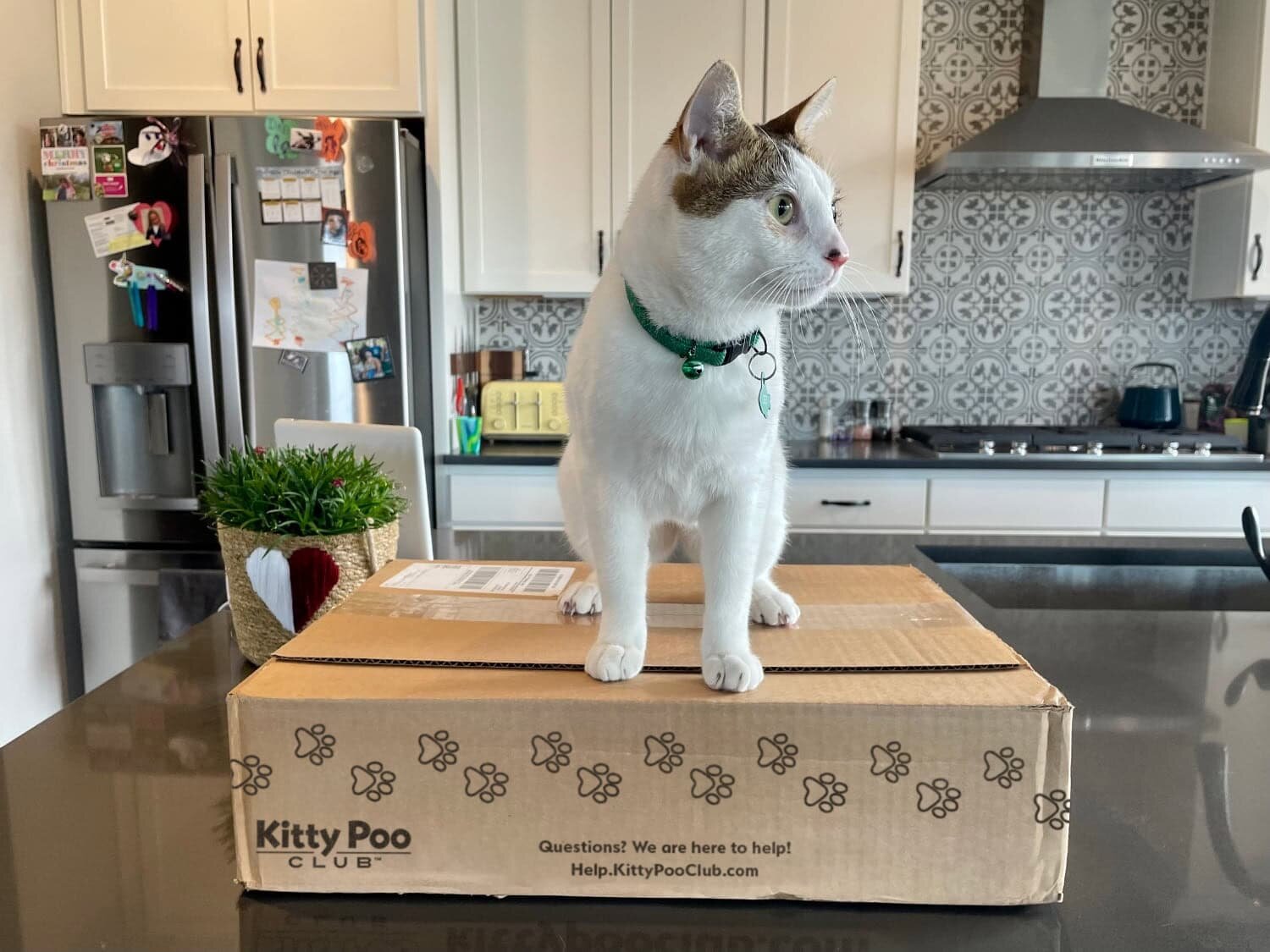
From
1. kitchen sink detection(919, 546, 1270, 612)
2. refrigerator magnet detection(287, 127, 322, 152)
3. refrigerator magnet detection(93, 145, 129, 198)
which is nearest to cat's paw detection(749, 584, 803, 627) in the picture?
kitchen sink detection(919, 546, 1270, 612)

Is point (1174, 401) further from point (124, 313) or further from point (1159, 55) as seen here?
point (124, 313)

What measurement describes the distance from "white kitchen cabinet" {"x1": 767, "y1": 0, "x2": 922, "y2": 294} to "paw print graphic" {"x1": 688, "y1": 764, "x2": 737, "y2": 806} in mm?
2140

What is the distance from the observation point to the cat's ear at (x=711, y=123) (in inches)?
23.4

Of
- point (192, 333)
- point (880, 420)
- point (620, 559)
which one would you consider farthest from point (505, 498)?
point (620, 559)

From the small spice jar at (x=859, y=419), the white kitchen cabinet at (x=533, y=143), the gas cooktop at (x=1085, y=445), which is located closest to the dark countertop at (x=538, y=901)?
the gas cooktop at (x=1085, y=445)

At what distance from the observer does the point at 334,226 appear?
7.08 ft

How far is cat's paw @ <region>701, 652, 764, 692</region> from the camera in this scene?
22.3 inches

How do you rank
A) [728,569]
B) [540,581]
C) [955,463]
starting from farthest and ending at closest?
1. [955,463]
2. [540,581]
3. [728,569]

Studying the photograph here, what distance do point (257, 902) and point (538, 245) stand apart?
228 cm

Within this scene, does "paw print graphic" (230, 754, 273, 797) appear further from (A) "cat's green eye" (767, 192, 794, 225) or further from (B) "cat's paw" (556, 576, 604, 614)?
(A) "cat's green eye" (767, 192, 794, 225)

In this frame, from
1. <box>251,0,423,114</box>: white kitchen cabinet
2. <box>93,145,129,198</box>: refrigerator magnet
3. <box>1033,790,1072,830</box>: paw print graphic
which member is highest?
<box>251,0,423,114</box>: white kitchen cabinet

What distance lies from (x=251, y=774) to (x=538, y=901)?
201 mm

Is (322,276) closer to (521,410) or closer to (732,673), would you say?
(521,410)

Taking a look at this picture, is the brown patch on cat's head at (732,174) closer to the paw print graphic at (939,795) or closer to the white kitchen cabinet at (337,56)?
the paw print graphic at (939,795)
